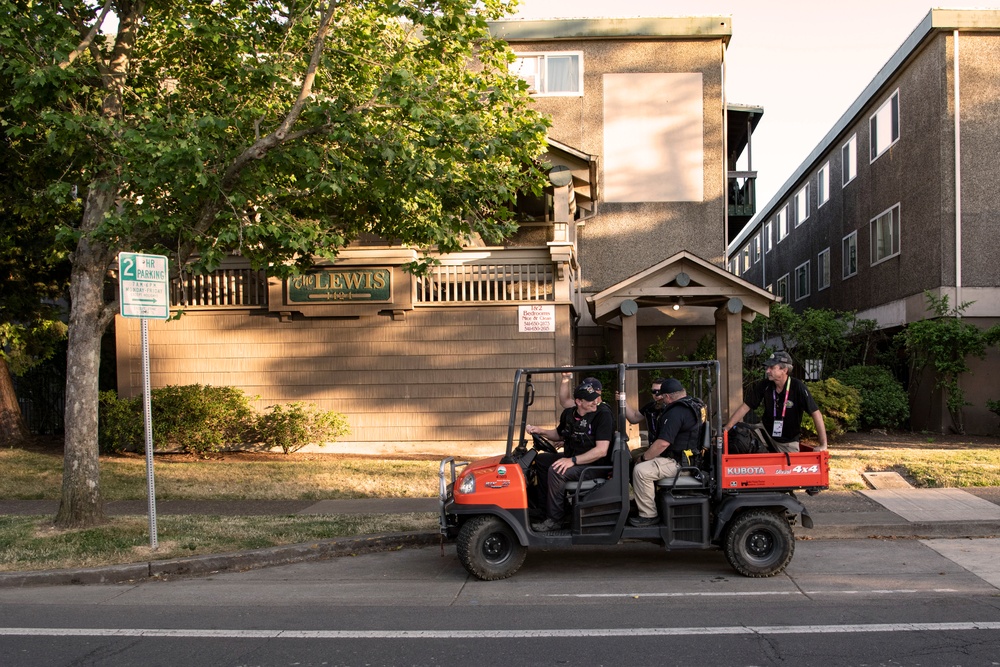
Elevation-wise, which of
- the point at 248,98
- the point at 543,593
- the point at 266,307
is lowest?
the point at 543,593

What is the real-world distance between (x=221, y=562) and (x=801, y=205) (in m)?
28.5

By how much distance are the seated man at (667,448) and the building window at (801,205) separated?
25466 millimetres

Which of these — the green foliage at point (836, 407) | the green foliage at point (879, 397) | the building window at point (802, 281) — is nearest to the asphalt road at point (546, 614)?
the green foliage at point (836, 407)

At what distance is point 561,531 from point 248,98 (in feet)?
22.9

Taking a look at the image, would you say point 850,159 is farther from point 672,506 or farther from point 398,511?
point 672,506

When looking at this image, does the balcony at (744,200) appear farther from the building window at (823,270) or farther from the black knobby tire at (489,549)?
the black knobby tire at (489,549)

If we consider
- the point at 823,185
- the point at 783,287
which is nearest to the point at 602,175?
the point at 823,185

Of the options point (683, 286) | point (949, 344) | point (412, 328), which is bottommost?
point (949, 344)

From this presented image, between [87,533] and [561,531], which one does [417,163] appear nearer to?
[561,531]

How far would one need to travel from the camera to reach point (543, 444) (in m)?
7.89

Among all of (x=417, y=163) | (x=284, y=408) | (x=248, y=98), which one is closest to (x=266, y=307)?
(x=284, y=408)

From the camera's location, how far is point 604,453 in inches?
285

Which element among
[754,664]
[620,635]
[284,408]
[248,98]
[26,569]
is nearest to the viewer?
[754,664]

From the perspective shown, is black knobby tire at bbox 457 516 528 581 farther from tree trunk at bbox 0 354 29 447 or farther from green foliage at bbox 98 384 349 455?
tree trunk at bbox 0 354 29 447
